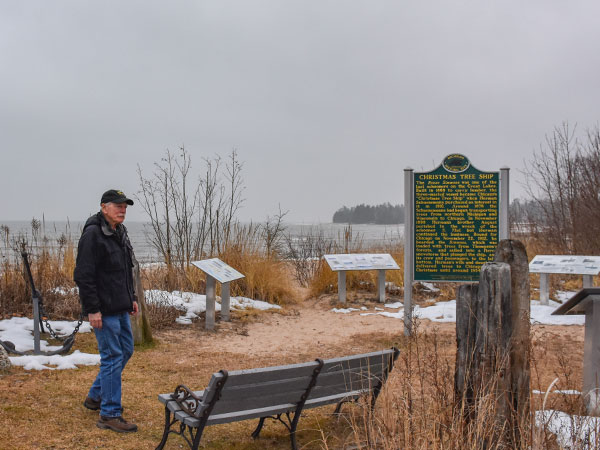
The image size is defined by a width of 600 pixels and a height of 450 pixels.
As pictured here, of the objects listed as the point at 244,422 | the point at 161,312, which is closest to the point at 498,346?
the point at 244,422

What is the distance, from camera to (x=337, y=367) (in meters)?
4.45

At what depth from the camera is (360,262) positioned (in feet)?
38.9

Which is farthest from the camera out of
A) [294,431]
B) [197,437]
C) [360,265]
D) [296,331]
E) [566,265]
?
[360,265]

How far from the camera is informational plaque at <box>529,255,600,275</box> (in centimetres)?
1027

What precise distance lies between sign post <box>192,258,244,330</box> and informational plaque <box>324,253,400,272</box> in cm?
254

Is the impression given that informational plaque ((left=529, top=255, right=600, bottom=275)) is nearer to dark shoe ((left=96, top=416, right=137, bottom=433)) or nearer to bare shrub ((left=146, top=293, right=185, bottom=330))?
bare shrub ((left=146, top=293, right=185, bottom=330))

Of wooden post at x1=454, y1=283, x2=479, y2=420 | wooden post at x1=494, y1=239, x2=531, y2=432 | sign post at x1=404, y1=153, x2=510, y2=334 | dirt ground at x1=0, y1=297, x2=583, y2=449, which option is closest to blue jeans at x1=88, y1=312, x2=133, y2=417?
dirt ground at x1=0, y1=297, x2=583, y2=449

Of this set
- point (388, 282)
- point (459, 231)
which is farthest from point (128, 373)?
point (388, 282)

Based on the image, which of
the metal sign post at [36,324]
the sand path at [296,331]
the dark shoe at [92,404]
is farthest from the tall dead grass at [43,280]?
the dark shoe at [92,404]

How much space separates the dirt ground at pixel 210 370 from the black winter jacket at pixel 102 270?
1056mm

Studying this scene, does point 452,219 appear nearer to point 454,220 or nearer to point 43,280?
point 454,220

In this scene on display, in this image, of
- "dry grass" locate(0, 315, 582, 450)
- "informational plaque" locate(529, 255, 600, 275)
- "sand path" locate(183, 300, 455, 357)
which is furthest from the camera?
"informational plaque" locate(529, 255, 600, 275)

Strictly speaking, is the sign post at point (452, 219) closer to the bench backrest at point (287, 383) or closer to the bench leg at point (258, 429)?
the bench backrest at point (287, 383)

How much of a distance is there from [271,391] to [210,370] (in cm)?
290
